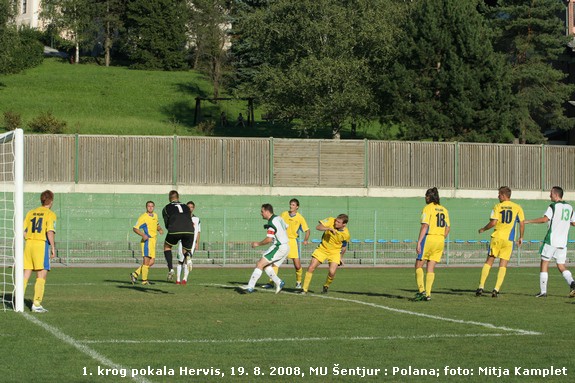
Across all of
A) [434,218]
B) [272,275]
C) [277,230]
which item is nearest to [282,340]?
[434,218]

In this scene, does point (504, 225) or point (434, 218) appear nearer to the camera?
point (434, 218)

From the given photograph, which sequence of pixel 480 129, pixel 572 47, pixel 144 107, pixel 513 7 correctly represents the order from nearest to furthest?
1. pixel 480 129
2. pixel 513 7
3. pixel 572 47
4. pixel 144 107

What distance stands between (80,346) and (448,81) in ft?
149

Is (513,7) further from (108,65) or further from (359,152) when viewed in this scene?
(108,65)

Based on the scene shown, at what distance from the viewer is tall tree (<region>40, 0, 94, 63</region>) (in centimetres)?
9625

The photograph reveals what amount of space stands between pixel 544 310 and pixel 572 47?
54267mm

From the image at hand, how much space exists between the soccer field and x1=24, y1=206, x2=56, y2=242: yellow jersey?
51.3 inches

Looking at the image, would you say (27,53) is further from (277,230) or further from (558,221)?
(558,221)

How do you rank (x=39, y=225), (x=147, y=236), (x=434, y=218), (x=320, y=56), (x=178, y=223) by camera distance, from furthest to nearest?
(x=320, y=56)
(x=147, y=236)
(x=178, y=223)
(x=434, y=218)
(x=39, y=225)

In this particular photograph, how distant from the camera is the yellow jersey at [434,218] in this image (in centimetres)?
1772

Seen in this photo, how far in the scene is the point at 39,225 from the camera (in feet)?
52.3

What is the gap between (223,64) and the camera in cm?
8456

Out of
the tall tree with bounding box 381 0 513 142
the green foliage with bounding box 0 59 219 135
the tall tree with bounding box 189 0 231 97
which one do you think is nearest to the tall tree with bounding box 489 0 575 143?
the tall tree with bounding box 381 0 513 142

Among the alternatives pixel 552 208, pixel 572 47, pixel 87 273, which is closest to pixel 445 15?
pixel 572 47
